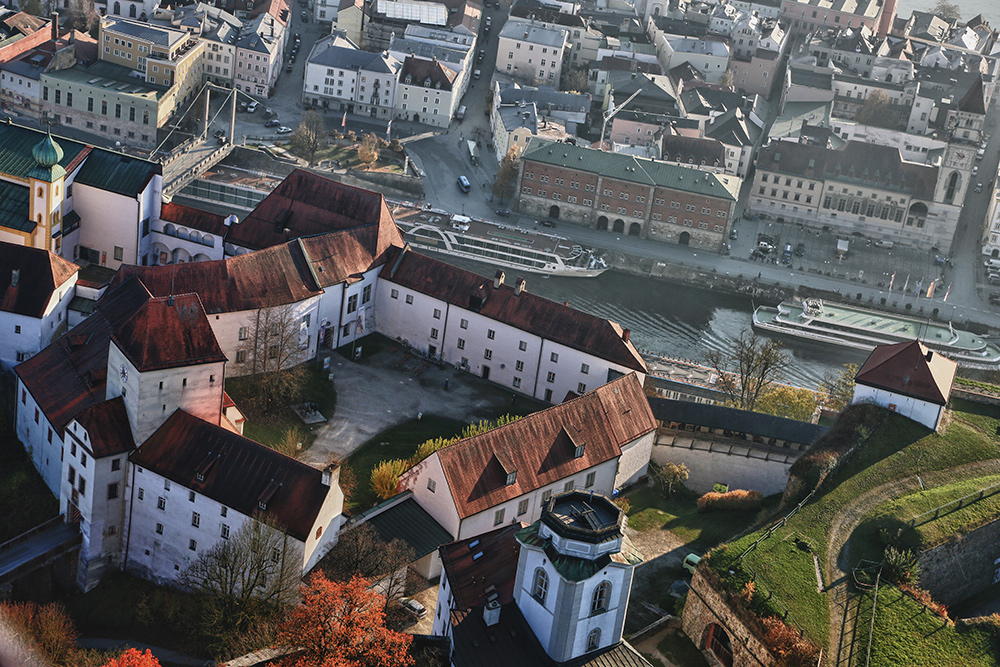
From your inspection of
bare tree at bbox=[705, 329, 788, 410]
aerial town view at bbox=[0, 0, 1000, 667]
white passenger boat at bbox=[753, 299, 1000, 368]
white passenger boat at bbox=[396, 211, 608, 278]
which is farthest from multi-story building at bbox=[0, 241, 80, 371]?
white passenger boat at bbox=[753, 299, 1000, 368]

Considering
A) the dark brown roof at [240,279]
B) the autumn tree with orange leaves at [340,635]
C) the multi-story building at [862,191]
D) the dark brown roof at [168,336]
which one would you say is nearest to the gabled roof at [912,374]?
the dark brown roof at [240,279]

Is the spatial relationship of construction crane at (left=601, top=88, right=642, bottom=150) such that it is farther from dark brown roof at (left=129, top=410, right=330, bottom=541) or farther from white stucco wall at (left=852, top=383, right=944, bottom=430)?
dark brown roof at (left=129, top=410, right=330, bottom=541)

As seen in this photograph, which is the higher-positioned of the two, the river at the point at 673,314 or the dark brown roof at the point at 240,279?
the dark brown roof at the point at 240,279

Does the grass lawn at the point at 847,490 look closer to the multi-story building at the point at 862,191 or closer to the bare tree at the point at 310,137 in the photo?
the multi-story building at the point at 862,191

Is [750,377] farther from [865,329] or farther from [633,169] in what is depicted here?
[633,169]

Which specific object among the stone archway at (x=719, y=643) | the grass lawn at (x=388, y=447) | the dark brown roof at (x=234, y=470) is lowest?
the grass lawn at (x=388, y=447)

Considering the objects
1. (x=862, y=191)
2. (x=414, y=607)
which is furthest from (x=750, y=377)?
(x=862, y=191)
